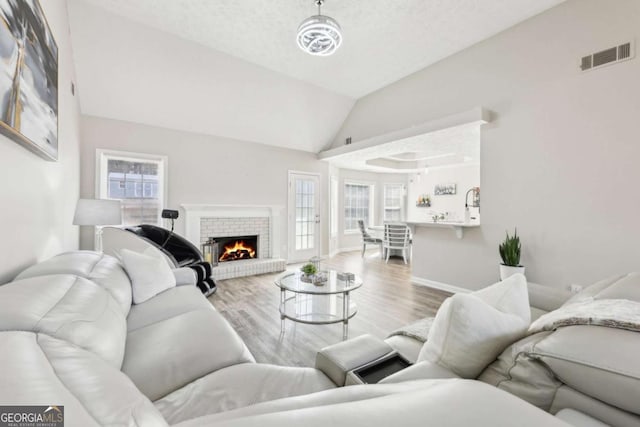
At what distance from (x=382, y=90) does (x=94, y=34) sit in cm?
422

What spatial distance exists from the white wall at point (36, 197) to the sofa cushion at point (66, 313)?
1.17 ft

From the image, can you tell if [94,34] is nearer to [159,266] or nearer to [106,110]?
[106,110]

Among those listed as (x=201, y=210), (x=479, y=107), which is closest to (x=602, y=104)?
(x=479, y=107)

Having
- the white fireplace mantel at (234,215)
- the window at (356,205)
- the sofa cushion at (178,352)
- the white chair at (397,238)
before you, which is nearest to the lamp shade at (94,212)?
the sofa cushion at (178,352)

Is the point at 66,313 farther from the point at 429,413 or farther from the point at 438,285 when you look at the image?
the point at 438,285

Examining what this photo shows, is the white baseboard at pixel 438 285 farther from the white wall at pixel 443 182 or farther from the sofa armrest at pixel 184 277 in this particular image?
the white wall at pixel 443 182

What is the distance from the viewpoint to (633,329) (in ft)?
2.38

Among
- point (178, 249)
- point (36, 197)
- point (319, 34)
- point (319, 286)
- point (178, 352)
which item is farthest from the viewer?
point (178, 249)

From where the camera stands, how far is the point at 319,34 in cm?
248

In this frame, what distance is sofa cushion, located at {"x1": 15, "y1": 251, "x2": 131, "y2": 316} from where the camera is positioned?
1.38 metres

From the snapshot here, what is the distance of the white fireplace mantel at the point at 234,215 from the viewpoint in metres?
4.56

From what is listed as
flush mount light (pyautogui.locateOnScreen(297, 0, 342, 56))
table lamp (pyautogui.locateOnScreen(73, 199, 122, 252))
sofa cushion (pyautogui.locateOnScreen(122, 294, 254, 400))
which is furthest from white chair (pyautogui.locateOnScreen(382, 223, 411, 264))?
table lamp (pyautogui.locateOnScreen(73, 199, 122, 252))

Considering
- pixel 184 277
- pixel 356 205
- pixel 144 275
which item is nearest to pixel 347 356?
pixel 144 275

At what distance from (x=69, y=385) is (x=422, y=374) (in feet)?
3.24
